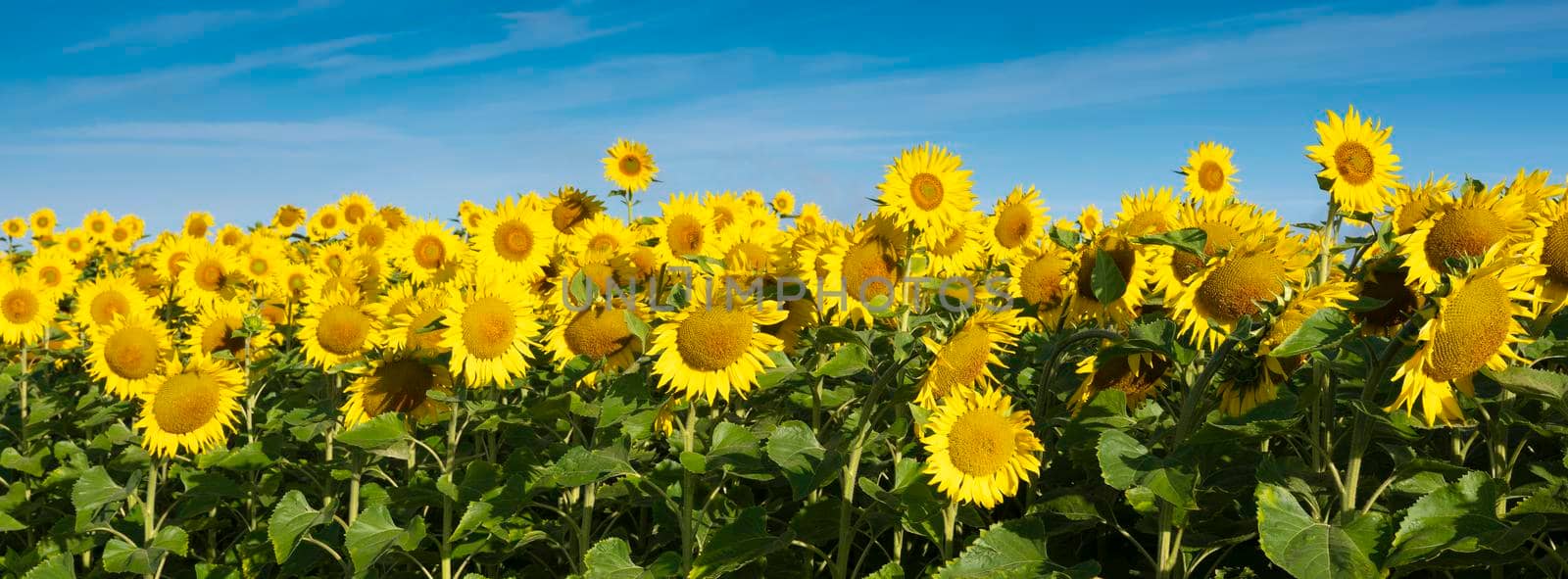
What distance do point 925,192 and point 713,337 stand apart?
3.74 ft

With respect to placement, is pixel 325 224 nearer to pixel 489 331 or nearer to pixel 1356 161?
pixel 489 331

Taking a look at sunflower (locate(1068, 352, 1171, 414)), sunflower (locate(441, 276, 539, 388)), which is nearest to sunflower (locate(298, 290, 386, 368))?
sunflower (locate(441, 276, 539, 388))

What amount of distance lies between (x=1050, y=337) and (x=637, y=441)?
6.16 feet

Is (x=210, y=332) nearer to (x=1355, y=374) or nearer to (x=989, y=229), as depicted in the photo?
(x=989, y=229)

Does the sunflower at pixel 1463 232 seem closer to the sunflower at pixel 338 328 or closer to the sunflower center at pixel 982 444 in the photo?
the sunflower center at pixel 982 444

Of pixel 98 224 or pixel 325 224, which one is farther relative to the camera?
pixel 98 224

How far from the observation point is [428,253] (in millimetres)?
7840

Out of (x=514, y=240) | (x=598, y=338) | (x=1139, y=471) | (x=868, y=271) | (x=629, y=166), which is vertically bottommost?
(x=1139, y=471)

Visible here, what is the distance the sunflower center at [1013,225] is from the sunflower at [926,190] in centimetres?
145

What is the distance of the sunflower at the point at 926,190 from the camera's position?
13.9 ft

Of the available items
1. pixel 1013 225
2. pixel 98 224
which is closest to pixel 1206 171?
pixel 1013 225

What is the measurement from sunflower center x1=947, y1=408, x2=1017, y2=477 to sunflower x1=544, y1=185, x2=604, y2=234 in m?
3.78

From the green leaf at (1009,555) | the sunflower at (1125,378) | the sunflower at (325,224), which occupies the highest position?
the sunflower at (325,224)

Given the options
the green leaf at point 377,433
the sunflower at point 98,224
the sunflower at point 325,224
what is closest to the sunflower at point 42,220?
the sunflower at point 98,224
